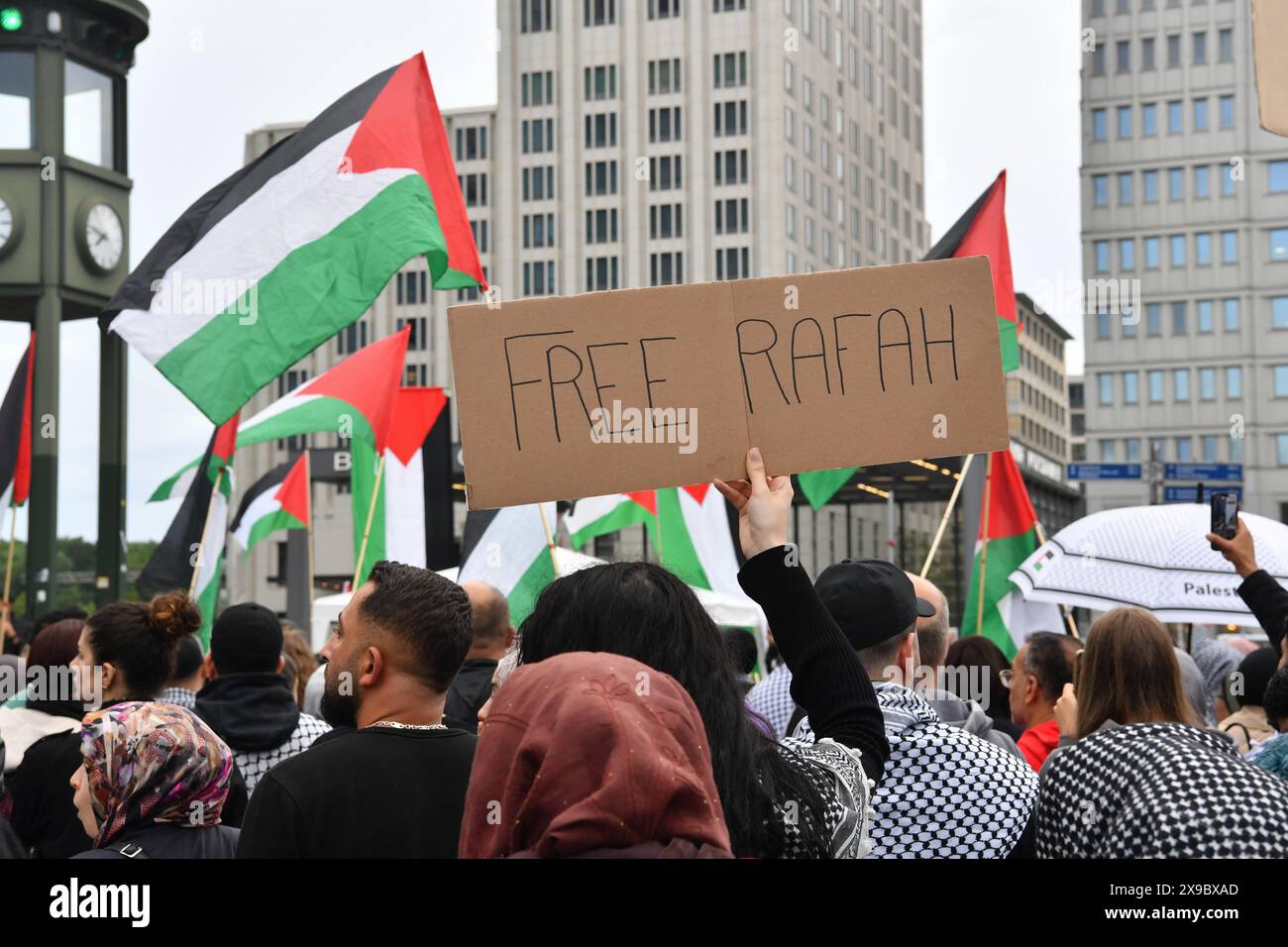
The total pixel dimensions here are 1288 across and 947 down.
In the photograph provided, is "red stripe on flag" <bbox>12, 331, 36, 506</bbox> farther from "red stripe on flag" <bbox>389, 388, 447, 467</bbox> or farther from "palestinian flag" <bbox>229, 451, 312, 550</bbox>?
"palestinian flag" <bbox>229, 451, 312, 550</bbox>

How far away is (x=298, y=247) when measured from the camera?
7887 millimetres

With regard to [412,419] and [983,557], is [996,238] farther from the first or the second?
[412,419]

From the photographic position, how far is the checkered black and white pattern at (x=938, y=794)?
3.28 m

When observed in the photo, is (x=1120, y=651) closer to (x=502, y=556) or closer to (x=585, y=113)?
(x=502, y=556)

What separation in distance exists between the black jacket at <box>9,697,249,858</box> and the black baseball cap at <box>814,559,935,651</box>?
196cm

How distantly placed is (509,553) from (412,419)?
6.43ft

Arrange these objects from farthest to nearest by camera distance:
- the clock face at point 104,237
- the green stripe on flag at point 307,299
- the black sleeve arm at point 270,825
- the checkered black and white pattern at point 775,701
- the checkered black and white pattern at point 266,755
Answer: the clock face at point 104,237 < the green stripe on flag at point 307,299 < the checkered black and white pattern at point 775,701 < the checkered black and white pattern at point 266,755 < the black sleeve arm at point 270,825

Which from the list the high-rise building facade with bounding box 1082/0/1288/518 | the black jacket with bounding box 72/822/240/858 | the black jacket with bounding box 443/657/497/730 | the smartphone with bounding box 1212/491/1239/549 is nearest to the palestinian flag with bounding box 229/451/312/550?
the black jacket with bounding box 443/657/497/730

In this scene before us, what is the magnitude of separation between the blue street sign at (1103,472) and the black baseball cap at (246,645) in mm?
26486

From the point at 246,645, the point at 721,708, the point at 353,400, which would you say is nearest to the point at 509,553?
the point at 353,400

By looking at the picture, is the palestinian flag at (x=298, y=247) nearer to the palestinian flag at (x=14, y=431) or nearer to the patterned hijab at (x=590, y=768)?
the palestinian flag at (x=14, y=431)

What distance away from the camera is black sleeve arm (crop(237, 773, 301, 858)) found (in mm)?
3109

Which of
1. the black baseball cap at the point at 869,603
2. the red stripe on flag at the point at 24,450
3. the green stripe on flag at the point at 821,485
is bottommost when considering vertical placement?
the black baseball cap at the point at 869,603

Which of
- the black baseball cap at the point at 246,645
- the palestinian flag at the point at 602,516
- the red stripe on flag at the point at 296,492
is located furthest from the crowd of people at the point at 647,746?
the red stripe on flag at the point at 296,492
